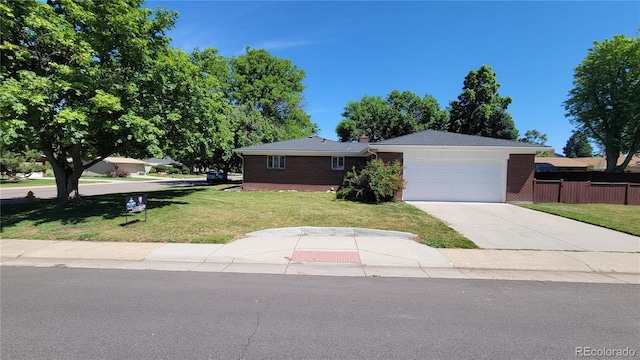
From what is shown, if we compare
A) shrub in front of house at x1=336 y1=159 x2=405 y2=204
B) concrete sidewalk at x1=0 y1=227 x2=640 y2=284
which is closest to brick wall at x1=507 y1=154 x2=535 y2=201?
shrub in front of house at x1=336 y1=159 x2=405 y2=204

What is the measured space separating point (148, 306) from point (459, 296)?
14.3 ft

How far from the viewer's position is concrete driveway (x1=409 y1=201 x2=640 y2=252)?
24.3ft

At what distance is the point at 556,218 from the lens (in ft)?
36.8

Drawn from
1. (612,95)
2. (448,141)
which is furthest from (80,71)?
(612,95)

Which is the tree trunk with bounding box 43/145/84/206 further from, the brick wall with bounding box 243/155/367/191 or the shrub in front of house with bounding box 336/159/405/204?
the shrub in front of house with bounding box 336/159/405/204

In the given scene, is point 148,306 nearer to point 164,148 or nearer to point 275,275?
point 275,275

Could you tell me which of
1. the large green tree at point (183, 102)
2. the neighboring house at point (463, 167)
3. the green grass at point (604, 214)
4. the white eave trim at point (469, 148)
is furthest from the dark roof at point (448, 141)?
the large green tree at point (183, 102)

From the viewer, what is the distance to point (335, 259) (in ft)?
20.4

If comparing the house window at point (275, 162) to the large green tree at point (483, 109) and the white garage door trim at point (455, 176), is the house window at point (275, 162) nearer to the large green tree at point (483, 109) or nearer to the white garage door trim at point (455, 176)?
the white garage door trim at point (455, 176)

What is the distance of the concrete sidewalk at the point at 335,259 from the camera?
5578mm

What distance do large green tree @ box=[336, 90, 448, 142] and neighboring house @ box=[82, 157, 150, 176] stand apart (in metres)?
37.6

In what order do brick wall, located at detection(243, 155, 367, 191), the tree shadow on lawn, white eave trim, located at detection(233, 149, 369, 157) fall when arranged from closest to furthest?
the tree shadow on lawn < white eave trim, located at detection(233, 149, 369, 157) < brick wall, located at detection(243, 155, 367, 191)

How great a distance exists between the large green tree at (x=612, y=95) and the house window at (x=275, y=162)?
30373 millimetres

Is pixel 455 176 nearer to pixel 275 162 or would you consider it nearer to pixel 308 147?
pixel 308 147
